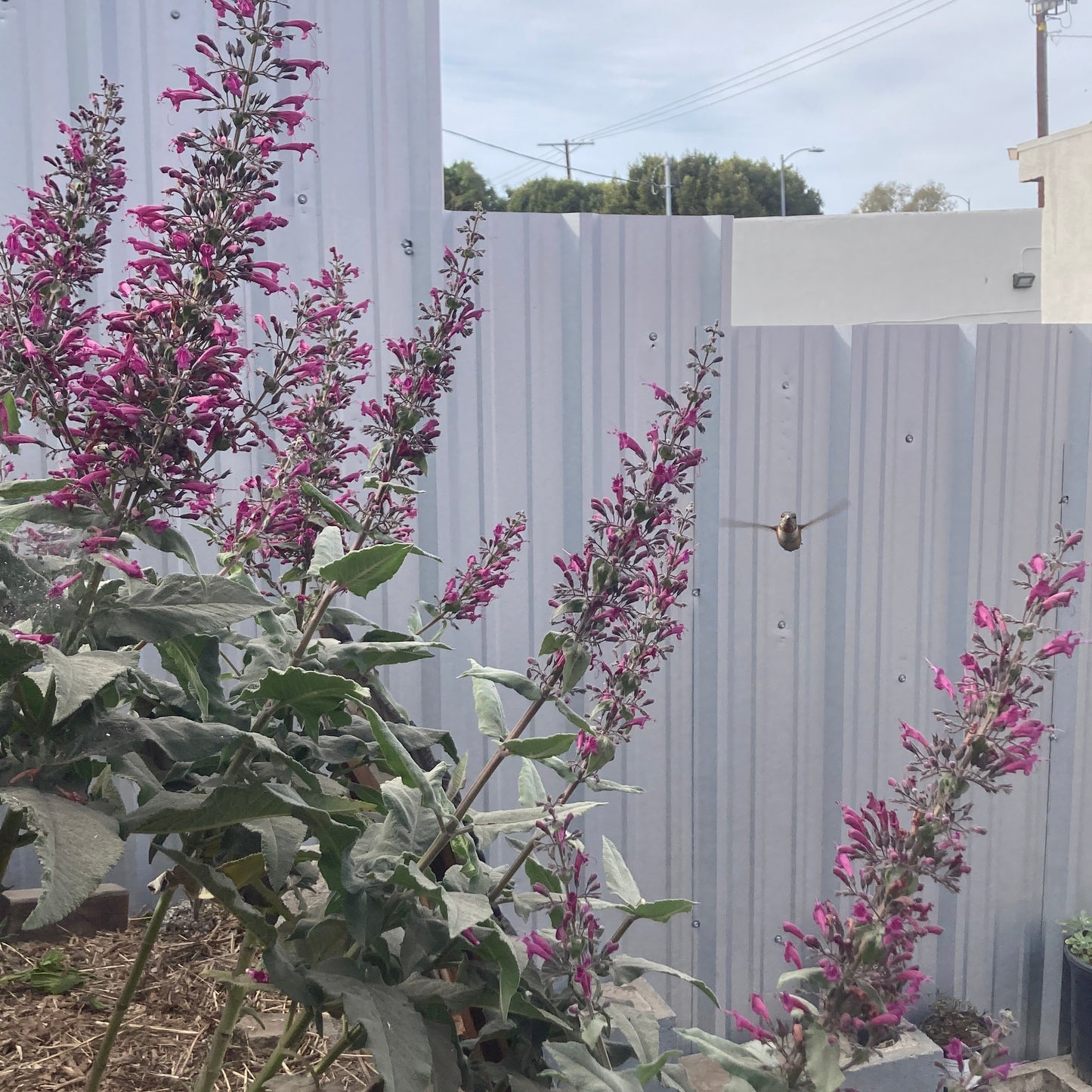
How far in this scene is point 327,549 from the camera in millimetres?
738

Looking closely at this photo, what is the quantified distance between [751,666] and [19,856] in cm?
156

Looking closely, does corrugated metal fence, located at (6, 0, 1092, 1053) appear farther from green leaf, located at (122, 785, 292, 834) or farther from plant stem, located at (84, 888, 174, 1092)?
green leaf, located at (122, 785, 292, 834)

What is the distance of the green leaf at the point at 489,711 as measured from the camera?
0.84 m

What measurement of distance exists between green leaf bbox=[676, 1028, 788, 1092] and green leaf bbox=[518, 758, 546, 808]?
0.83ft

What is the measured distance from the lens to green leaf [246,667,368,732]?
606 mm

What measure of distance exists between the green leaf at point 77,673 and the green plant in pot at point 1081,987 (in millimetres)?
2967

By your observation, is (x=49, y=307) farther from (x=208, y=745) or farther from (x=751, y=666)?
(x=751, y=666)

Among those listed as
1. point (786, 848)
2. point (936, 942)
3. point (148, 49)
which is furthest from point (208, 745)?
point (936, 942)

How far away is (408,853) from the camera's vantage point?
2.28ft

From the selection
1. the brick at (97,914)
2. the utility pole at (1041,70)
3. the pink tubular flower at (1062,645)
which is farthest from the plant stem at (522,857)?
the utility pole at (1041,70)

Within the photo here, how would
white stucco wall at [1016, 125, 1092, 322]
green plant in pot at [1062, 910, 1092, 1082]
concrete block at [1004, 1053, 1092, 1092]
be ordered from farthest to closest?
white stucco wall at [1016, 125, 1092, 322] < concrete block at [1004, 1053, 1092, 1092] < green plant in pot at [1062, 910, 1092, 1082]

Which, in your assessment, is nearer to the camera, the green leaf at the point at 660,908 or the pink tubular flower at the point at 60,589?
the pink tubular flower at the point at 60,589

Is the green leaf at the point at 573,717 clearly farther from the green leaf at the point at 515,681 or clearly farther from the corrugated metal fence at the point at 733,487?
the corrugated metal fence at the point at 733,487

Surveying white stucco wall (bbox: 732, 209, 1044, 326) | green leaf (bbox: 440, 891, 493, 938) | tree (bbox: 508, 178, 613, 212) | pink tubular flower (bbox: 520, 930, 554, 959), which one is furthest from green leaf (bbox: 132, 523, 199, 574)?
tree (bbox: 508, 178, 613, 212)
